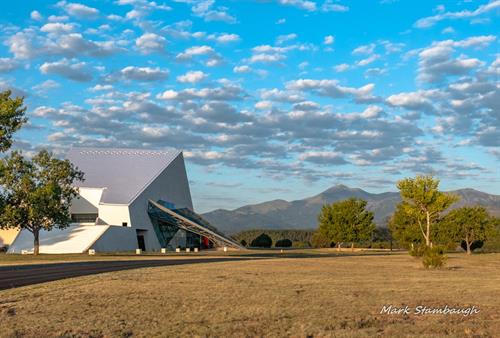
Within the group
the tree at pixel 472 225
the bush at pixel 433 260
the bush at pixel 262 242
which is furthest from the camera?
the bush at pixel 262 242

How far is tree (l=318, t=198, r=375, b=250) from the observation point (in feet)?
295

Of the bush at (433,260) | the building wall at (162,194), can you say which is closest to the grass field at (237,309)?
the bush at (433,260)

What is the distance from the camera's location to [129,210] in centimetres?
7744

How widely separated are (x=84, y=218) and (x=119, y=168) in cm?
1274

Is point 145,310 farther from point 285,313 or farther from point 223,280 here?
point 223,280

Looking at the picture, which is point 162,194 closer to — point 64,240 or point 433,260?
point 64,240

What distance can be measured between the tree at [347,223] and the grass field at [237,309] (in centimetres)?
6811

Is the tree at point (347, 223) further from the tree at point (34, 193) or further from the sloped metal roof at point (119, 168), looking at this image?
the tree at point (34, 193)

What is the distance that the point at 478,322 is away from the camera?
1277cm

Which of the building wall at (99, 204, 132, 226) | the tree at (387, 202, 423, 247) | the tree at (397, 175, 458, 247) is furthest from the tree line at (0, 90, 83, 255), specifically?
the tree at (387, 202, 423, 247)

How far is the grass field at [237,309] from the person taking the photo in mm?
11617

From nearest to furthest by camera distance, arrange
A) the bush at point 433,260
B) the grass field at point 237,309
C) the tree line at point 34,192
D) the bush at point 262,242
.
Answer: the grass field at point 237,309 → the bush at point 433,260 → the tree line at point 34,192 → the bush at point 262,242

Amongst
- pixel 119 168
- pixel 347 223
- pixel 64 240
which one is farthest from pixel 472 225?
pixel 64 240

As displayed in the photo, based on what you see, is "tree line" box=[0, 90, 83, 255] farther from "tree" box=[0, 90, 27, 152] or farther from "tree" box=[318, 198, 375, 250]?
"tree" box=[318, 198, 375, 250]
